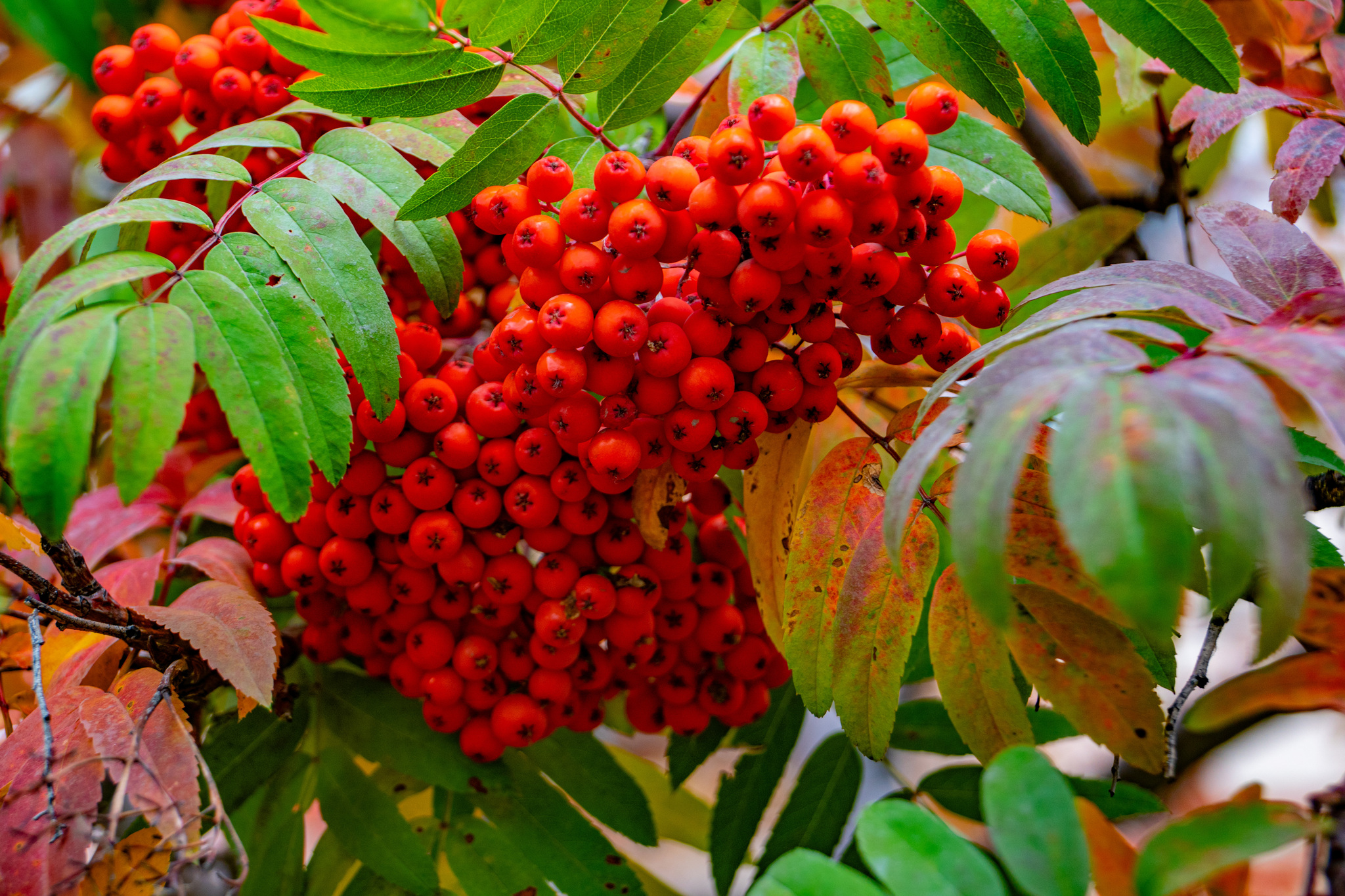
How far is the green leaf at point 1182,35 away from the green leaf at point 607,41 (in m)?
0.49

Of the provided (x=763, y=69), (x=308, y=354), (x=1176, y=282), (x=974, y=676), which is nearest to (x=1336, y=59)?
(x=1176, y=282)

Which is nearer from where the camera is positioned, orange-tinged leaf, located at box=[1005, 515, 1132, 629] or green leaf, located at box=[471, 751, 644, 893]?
orange-tinged leaf, located at box=[1005, 515, 1132, 629]

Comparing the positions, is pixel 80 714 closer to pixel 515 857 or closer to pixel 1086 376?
pixel 515 857

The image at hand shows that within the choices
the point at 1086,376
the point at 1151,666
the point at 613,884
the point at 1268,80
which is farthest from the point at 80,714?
the point at 1268,80

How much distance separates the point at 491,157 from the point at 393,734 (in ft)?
2.64

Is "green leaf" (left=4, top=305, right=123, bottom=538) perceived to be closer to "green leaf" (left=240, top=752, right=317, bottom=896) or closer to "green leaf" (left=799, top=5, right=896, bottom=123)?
"green leaf" (left=240, top=752, right=317, bottom=896)

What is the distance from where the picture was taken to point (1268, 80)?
4.71ft

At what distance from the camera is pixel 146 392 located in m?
0.79

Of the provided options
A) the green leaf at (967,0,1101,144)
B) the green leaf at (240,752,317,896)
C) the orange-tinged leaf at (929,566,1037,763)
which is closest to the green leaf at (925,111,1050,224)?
the green leaf at (967,0,1101,144)

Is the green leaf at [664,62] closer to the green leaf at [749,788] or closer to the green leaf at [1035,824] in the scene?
the green leaf at [1035,824]

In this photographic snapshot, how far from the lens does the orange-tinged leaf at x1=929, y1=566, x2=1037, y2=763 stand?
925mm

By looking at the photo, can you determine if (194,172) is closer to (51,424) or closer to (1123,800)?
(51,424)

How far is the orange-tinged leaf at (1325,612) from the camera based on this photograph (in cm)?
84

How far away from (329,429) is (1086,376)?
0.68 metres
